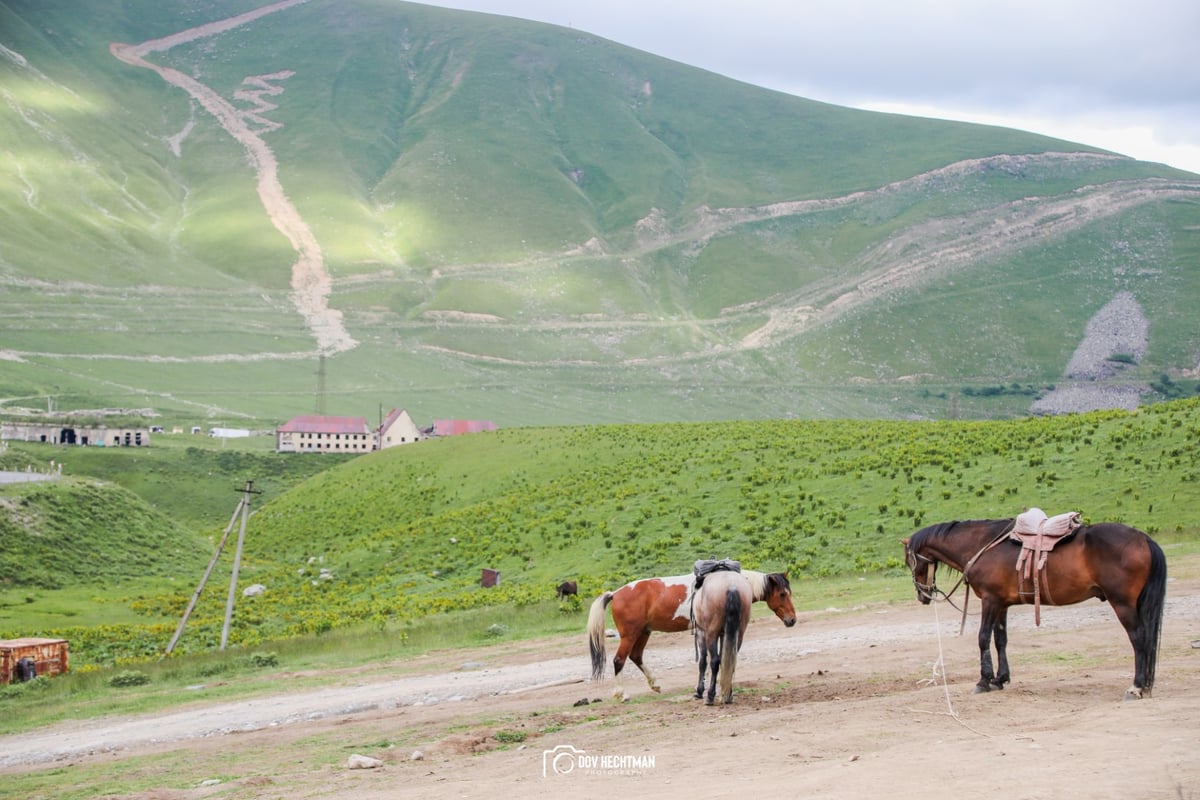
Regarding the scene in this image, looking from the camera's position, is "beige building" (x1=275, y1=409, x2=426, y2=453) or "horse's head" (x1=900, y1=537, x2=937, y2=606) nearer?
"horse's head" (x1=900, y1=537, x2=937, y2=606)

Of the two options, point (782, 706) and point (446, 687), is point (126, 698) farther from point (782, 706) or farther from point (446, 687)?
point (782, 706)

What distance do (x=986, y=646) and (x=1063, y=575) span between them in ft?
5.00

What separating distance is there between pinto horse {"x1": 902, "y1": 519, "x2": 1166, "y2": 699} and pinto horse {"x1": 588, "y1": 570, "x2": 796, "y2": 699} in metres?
2.53

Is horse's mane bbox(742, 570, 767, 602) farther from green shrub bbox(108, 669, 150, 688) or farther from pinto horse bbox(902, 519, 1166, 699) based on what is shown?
green shrub bbox(108, 669, 150, 688)

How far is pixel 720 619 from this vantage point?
1780 centimetres

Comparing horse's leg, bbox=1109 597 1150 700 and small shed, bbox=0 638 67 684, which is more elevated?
horse's leg, bbox=1109 597 1150 700

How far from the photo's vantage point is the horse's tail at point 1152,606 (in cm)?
1423

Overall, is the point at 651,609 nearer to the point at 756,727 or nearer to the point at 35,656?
the point at 756,727

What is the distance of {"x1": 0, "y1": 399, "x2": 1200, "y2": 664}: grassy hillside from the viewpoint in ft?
117

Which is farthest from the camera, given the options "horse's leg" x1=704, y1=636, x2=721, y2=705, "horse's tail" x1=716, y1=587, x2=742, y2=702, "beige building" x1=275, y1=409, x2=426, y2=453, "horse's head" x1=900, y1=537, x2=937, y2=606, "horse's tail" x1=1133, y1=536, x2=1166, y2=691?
"beige building" x1=275, y1=409, x2=426, y2=453

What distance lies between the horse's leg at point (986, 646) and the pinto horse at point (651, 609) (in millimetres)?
3524

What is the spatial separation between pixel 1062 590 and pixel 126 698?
73.7ft

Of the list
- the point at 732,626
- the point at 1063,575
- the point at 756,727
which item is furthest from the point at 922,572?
the point at 756,727

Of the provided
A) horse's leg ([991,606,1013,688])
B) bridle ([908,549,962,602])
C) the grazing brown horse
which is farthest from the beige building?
horse's leg ([991,606,1013,688])
